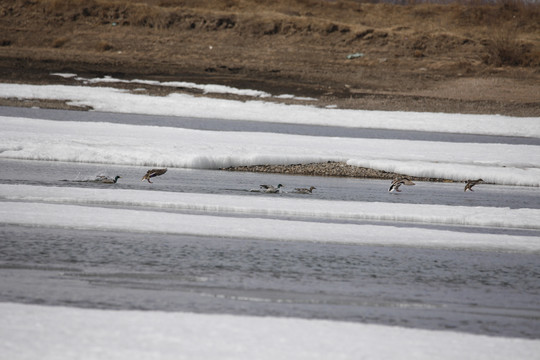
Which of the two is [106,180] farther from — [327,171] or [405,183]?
[405,183]

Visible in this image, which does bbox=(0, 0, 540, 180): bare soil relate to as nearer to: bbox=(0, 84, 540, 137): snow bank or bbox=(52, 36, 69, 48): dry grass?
bbox=(52, 36, 69, 48): dry grass

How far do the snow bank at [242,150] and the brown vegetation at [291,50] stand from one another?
842 centimetres

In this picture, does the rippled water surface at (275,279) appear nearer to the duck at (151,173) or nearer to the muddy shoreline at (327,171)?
the duck at (151,173)

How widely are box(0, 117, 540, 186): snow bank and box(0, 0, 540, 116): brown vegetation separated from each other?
27.6 ft

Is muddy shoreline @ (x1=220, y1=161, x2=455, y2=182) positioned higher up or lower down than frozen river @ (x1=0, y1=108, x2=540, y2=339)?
higher up

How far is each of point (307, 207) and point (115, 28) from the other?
30441 millimetres

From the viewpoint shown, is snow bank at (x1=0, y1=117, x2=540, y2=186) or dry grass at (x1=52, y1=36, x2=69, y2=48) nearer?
snow bank at (x1=0, y1=117, x2=540, y2=186)

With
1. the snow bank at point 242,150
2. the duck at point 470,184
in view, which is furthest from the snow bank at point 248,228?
the snow bank at point 242,150

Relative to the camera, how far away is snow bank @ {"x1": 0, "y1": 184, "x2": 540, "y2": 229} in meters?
11.5

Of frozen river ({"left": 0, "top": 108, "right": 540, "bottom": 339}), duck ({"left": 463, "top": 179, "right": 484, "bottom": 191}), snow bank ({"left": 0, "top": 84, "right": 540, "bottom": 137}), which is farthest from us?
snow bank ({"left": 0, "top": 84, "right": 540, "bottom": 137})

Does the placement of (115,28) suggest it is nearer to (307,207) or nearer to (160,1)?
(160,1)

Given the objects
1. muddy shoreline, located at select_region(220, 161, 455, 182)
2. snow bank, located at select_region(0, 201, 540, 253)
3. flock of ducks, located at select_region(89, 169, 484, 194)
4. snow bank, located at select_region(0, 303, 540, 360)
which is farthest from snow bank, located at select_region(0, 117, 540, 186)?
snow bank, located at select_region(0, 303, 540, 360)

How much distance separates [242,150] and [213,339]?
11.4 metres

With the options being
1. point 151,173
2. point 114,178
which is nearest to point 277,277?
point 151,173
